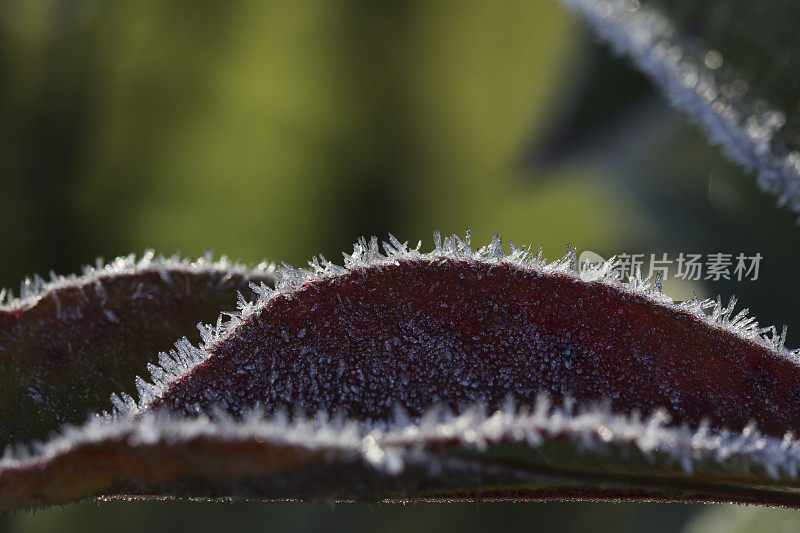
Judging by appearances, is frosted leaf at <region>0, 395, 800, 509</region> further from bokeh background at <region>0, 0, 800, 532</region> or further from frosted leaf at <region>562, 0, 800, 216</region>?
bokeh background at <region>0, 0, 800, 532</region>

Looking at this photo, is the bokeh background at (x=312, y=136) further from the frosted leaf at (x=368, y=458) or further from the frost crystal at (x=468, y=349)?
the frosted leaf at (x=368, y=458)

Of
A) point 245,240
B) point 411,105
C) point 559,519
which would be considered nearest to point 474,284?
point 559,519

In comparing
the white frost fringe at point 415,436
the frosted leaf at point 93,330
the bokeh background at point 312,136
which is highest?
the bokeh background at point 312,136

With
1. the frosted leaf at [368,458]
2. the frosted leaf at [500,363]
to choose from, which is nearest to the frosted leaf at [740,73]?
the frosted leaf at [500,363]

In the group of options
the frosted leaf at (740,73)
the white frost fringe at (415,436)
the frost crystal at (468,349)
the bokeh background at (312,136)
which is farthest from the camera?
the bokeh background at (312,136)

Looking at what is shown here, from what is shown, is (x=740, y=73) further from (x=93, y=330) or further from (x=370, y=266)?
(x=93, y=330)

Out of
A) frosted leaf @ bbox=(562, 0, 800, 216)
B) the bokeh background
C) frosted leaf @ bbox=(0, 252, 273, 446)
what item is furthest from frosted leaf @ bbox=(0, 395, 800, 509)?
the bokeh background
